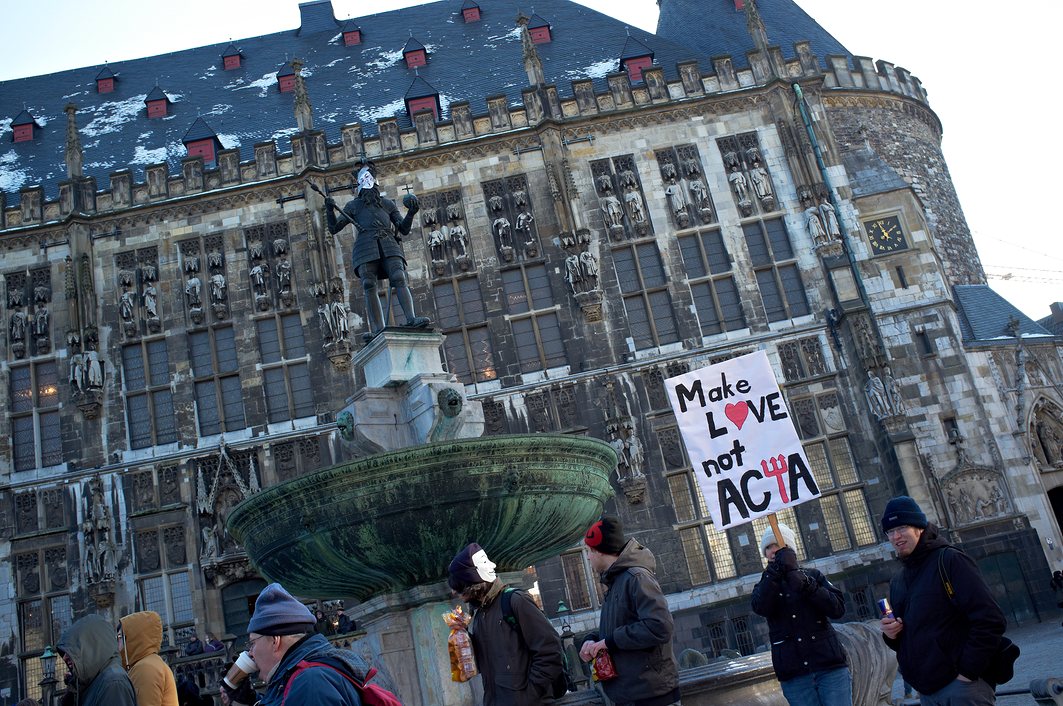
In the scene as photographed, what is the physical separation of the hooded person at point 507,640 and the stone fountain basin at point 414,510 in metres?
2.25

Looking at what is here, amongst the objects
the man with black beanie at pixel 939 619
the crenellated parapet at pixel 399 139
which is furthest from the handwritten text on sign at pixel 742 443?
the crenellated parapet at pixel 399 139

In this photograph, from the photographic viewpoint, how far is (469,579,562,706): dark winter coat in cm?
468

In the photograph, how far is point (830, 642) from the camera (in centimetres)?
561

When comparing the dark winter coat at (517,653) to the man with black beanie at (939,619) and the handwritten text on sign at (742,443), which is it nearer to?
the man with black beanie at (939,619)

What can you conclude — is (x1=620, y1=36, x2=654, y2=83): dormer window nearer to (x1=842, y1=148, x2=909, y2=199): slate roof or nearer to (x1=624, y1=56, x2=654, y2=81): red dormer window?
(x1=624, y1=56, x2=654, y2=81): red dormer window

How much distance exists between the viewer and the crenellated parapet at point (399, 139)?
22.3 m

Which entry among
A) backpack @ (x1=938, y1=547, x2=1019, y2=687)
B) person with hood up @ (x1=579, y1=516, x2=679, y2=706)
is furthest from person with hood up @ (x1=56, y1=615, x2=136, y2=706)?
backpack @ (x1=938, y1=547, x2=1019, y2=687)

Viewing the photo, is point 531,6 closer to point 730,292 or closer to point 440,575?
point 730,292

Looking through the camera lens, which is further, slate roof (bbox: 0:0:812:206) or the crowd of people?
slate roof (bbox: 0:0:812:206)

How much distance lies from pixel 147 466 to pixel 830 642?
1780 centimetres

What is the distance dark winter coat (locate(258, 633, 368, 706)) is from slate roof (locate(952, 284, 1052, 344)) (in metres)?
20.8

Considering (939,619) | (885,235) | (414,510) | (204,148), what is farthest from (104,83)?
(939,619)

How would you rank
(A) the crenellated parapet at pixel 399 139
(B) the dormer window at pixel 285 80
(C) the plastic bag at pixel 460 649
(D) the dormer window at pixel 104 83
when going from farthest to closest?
1. (D) the dormer window at pixel 104 83
2. (B) the dormer window at pixel 285 80
3. (A) the crenellated parapet at pixel 399 139
4. (C) the plastic bag at pixel 460 649

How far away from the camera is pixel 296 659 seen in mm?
3271
